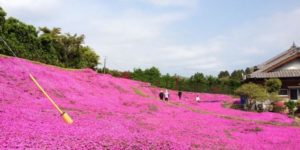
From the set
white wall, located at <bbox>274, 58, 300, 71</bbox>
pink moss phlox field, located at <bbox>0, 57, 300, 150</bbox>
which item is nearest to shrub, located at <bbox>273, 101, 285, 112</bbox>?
pink moss phlox field, located at <bbox>0, 57, 300, 150</bbox>

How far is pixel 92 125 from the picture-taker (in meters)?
19.8

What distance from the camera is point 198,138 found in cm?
2216

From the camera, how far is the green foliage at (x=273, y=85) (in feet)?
158

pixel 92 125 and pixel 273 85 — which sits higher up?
pixel 273 85

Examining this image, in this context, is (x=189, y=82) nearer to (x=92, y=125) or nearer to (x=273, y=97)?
(x=273, y=97)

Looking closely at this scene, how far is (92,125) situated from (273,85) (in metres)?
34.5

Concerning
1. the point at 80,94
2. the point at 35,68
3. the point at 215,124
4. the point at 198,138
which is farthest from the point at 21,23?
the point at 198,138

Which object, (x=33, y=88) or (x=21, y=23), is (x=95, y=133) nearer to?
(x=33, y=88)

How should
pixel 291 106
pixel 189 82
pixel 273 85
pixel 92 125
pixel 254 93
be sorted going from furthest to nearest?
pixel 189 82
pixel 273 85
pixel 254 93
pixel 291 106
pixel 92 125

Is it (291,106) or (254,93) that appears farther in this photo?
(254,93)

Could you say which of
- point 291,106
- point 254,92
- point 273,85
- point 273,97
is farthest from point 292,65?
point 291,106

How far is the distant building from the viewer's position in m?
51.0

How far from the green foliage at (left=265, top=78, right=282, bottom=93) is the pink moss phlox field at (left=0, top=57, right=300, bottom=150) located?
9137mm

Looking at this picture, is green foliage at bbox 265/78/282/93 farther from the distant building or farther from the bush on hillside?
the distant building
